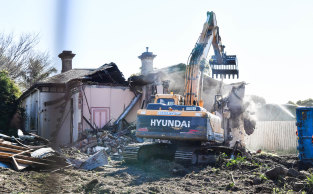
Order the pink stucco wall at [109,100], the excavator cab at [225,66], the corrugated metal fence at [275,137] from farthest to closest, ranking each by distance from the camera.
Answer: the pink stucco wall at [109,100] → the corrugated metal fence at [275,137] → the excavator cab at [225,66]

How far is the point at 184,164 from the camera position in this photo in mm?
10789

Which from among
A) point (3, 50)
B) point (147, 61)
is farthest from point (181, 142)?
point (3, 50)

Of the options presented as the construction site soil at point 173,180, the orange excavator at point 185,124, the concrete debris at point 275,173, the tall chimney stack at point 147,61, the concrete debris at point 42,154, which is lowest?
the construction site soil at point 173,180

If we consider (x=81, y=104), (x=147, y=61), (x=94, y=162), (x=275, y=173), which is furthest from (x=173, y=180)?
(x=147, y=61)

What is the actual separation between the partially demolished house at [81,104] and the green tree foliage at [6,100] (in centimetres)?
105

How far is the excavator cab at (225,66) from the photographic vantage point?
1546cm

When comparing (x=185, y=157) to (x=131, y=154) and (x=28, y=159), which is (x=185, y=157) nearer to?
(x=131, y=154)

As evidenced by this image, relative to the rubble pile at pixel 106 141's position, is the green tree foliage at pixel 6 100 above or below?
above

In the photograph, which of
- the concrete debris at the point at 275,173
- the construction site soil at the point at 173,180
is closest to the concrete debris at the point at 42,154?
the construction site soil at the point at 173,180

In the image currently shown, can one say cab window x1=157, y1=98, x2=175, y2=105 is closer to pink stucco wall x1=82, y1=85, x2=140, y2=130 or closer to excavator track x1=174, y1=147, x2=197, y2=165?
excavator track x1=174, y1=147, x2=197, y2=165

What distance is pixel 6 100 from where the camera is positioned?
21.0 metres

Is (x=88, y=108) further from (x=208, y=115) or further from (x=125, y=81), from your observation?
(x=208, y=115)

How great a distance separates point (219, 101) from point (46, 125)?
11114mm

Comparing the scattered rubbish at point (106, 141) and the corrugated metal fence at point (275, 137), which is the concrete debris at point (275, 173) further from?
the corrugated metal fence at point (275, 137)
